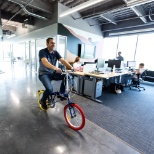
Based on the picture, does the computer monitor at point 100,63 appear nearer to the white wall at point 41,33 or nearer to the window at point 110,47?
the white wall at point 41,33

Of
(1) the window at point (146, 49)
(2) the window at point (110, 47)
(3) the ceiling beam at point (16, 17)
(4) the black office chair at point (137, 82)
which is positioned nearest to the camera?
(4) the black office chair at point (137, 82)

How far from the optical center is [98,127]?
2.12 m

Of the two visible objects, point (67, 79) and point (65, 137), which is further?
point (67, 79)

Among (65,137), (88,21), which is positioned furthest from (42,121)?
(88,21)

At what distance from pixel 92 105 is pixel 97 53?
5.61 metres

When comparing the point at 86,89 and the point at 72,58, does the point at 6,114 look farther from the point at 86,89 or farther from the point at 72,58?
the point at 72,58

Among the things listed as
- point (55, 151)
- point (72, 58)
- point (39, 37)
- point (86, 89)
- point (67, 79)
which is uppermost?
point (39, 37)

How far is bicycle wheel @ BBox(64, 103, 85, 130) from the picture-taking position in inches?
75.7

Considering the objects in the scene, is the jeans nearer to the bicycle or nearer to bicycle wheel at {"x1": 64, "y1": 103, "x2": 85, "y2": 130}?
the bicycle

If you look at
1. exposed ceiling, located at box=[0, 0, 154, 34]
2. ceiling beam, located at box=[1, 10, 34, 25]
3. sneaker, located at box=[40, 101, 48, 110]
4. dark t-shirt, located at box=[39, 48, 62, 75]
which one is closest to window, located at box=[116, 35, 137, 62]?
exposed ceiling, located at box=[0, 0, 154, 34]

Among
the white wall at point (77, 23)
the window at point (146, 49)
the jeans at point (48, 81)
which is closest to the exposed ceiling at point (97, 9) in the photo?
the white wall at point (77, 23)

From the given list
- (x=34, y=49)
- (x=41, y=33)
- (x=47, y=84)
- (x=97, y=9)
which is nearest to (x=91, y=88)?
(x=47, y=84)

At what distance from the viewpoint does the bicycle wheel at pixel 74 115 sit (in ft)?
6.31

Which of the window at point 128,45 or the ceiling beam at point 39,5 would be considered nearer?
the ceiling beam at point 39,5
